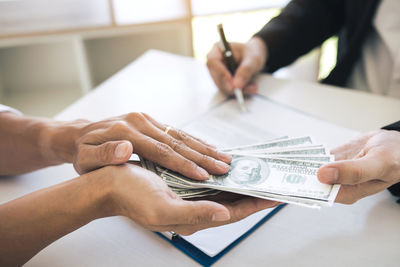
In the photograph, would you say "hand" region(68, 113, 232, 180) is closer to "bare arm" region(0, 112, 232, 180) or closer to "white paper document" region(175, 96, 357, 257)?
"bare arm" region(0, 112, 232, 180)

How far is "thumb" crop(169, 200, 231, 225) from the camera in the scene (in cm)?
66

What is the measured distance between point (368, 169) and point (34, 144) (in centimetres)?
85

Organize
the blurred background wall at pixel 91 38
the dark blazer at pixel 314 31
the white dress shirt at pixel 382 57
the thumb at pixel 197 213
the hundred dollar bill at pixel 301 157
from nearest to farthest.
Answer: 1. the thumb at pixel 197 213
2. the hundred dollar bill at pixel 301 157
3. the white dress shirt at pixel 382 57
4. the dark blazer at pixel 314 31
5. the blurred background wall at pixel 91 38

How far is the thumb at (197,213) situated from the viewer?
25.9 inches

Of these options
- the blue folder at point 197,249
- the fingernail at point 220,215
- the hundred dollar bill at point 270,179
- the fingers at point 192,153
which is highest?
the fingers at point 192,153

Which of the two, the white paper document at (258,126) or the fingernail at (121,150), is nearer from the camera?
the fingernail at (121,150)

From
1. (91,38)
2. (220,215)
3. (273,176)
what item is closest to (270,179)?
(273,176)

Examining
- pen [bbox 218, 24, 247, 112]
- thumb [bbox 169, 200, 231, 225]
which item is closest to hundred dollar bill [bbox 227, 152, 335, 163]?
thumb [bbox 169, 200, 231, 225]

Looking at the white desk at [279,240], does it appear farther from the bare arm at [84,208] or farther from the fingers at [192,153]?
Result: the fingers at [192,153]

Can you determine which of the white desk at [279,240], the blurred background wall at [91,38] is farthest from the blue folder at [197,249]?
the blurred background wall at [91,38]

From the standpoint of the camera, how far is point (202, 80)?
4.58 feet

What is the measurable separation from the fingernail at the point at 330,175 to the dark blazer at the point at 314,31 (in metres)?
0.78

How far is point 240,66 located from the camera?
1.30 metres

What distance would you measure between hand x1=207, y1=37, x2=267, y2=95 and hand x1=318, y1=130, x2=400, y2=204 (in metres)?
0.51
